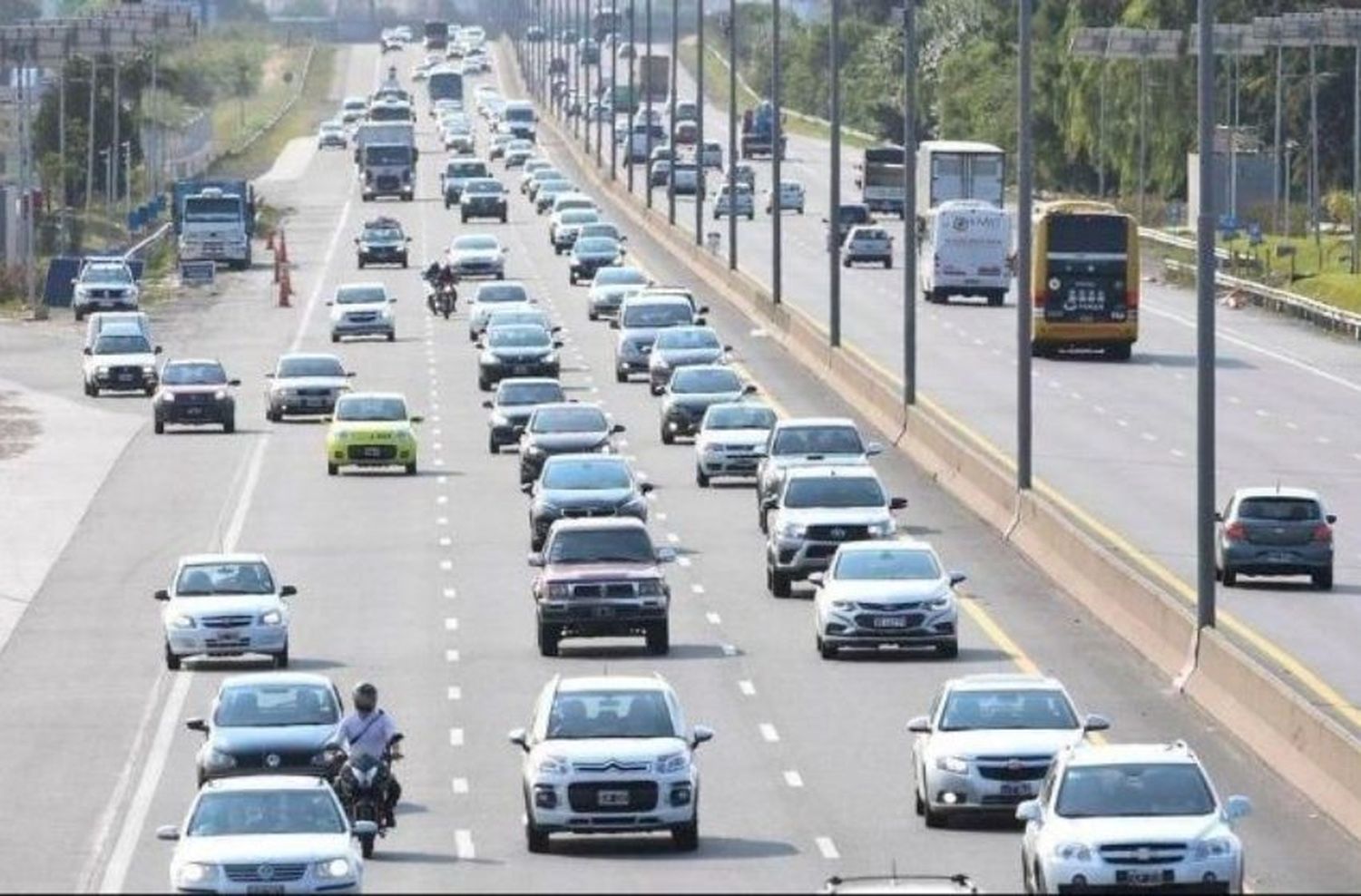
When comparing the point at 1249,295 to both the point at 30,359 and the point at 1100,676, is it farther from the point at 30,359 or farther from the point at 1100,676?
the point at 1100,676

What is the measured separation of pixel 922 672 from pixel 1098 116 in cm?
12355

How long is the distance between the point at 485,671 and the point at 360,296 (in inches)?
2125

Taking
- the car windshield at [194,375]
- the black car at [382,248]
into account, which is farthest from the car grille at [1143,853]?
the black car at [382,248]

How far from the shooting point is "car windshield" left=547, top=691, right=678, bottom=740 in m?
33.2

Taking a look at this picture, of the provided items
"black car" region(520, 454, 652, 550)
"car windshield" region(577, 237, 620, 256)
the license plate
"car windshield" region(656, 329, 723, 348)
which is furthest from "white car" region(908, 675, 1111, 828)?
"car windshield" region(577, 237, 620, 256)

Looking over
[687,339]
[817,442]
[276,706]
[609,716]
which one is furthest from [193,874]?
[687,339]

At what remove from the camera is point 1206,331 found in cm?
4272

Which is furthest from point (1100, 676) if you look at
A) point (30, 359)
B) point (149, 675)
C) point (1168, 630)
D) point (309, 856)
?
point (30, 359)

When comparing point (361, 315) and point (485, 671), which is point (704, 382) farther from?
point (485, 671)

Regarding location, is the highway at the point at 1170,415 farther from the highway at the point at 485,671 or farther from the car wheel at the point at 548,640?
→ the car wheel at the point at 548,640

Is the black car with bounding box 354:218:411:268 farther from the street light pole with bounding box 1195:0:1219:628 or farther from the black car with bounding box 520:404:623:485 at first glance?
A: the street light pole with bounding box 1195:0:1219:628

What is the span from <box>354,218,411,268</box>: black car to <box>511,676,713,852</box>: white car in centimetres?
9400

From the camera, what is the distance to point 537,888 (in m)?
30.2

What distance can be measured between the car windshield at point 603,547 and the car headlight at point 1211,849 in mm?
20358
